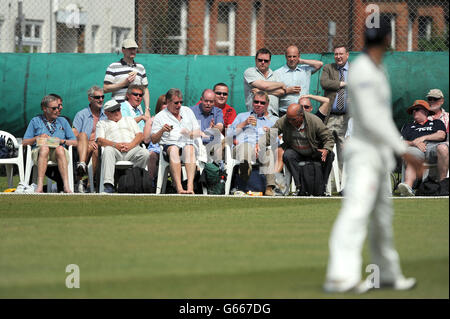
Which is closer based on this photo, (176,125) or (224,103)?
(176,125)

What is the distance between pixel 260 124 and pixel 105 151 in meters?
2.17

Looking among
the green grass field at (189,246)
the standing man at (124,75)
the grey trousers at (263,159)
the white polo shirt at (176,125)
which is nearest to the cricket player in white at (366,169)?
the green grass field at (189,246)

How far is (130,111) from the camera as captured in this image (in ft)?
42.7

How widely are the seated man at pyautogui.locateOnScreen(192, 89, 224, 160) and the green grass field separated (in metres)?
1.45

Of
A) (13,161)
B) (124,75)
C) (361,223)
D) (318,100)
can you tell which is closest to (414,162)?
(361,223)

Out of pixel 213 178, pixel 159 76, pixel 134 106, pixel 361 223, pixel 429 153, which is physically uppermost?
pixel 159 76

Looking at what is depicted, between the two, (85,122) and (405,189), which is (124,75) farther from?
(405,189)

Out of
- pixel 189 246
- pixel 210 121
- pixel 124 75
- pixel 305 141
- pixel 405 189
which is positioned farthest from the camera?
pixel 124 75

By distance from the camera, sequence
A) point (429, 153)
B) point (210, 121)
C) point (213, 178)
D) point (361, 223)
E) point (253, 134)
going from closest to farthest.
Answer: point (361, 223)
point (429, 153)
point (213, 178)
point (253, 134)
point (210, 121)

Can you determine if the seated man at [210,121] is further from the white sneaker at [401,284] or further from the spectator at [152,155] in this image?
the white sneaker at [401,284]

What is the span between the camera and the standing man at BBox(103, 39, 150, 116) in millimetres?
13484

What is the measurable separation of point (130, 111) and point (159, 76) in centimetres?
224

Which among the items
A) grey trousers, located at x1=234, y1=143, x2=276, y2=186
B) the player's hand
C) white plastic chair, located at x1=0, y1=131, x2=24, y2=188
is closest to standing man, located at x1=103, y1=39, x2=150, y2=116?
white plastic chair, located at x1=0, y1=131, x2=24, y2=188

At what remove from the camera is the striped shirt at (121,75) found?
13.6 metres
